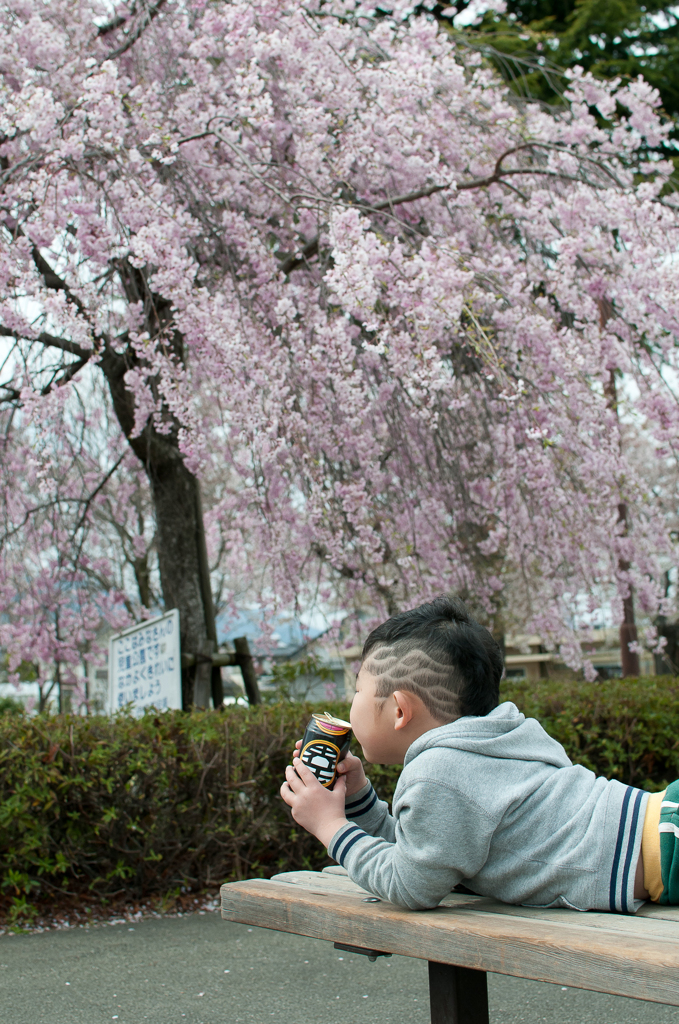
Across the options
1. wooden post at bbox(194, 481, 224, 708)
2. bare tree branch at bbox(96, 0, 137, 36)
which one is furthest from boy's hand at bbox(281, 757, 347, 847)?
bare tree branch at bbox(96, 0, 137, 36)

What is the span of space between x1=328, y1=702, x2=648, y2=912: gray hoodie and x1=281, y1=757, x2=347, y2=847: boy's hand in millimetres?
74

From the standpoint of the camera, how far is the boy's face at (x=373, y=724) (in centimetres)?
154

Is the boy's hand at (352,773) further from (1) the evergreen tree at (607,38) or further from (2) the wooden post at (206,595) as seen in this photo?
(1) the evergreen tree at (607,38)

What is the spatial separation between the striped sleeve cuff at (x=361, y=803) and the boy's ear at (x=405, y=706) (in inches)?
9.9

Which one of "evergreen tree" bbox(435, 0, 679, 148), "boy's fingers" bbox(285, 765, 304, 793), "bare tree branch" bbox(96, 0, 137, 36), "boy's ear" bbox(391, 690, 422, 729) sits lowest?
"boy's fingers" bbox(285, 765, 304, 793)

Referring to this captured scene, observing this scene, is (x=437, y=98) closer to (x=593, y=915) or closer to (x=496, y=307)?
(x=496, y=307)

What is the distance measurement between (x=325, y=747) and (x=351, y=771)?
0.39 ft

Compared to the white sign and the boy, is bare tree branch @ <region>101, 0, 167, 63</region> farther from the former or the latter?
the boy

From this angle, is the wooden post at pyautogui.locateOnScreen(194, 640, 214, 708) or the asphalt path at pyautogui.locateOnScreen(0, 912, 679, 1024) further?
the wooden post at pyautogui.locateOnScreen(194, 640, 214, 708)

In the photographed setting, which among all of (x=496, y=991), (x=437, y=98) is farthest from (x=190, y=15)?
(x=496, y=991)

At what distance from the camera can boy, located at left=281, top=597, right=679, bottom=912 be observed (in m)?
1.35

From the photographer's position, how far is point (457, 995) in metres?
1.46

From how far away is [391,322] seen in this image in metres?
3.98

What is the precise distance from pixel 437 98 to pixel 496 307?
1.51m
